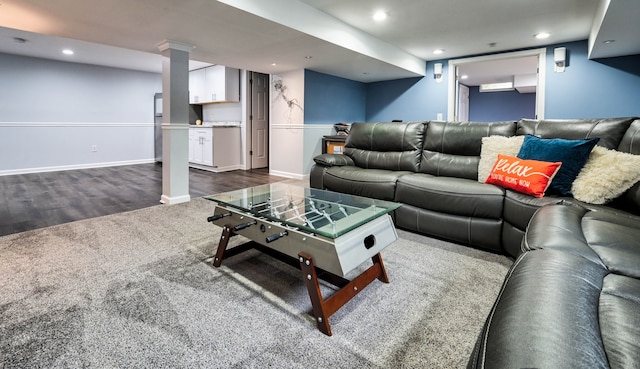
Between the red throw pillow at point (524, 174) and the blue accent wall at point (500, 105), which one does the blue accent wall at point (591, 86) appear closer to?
the red throw pillow at point (524, 174)

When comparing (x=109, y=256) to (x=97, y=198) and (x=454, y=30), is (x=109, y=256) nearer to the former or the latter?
(x=97, y=198)

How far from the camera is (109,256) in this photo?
2238 mm

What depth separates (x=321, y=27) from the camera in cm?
345

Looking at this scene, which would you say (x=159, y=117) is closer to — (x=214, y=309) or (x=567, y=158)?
(x=214, y=309)

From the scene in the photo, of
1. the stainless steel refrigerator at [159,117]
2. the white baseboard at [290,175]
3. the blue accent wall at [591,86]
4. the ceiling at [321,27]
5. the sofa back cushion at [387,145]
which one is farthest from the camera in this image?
the stainless steel refrigerator at [159,117]

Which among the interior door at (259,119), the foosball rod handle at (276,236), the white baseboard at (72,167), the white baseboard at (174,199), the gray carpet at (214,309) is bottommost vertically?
the gray carpet at (214,309)

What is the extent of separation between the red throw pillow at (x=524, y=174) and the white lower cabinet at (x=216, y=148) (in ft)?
16.6

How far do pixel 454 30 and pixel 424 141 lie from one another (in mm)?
1745

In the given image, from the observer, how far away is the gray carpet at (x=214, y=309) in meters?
1.28

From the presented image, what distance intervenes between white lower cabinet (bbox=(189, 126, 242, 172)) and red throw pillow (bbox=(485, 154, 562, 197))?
5049 millimetres

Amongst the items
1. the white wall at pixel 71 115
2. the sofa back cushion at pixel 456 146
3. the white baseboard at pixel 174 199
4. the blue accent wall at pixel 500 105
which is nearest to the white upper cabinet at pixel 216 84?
the white wall at pixel 71 115

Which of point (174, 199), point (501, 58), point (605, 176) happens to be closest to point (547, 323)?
point (605, 176)

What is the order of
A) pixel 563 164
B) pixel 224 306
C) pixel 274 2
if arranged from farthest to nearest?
1. pixel 274 2
2. pixel 563 164
3. pixel 224 306

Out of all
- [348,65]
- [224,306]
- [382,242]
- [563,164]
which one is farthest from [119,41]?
[563,164]
